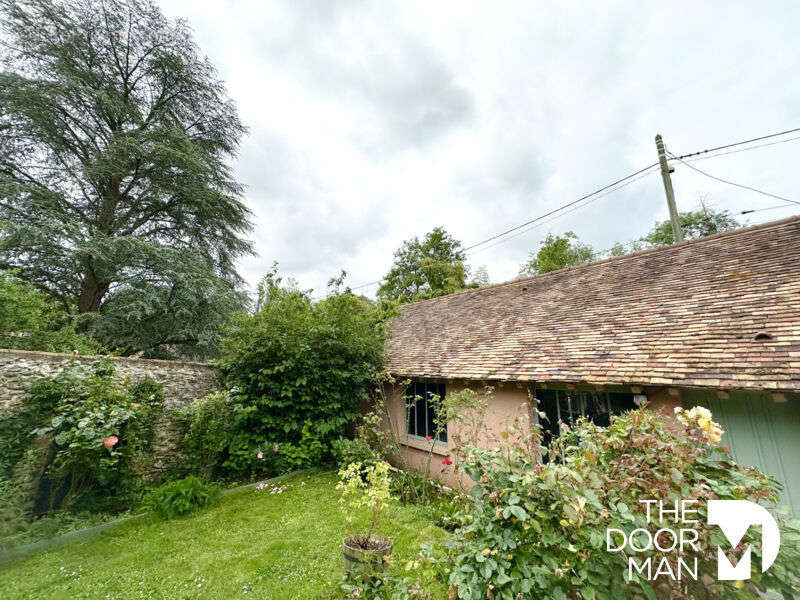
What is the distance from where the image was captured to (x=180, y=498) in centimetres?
589

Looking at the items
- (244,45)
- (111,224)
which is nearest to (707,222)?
(244,45)

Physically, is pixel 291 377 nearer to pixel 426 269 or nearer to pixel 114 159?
pixel 114 159

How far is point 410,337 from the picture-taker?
1124cm

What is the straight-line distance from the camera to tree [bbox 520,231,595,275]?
25859 millimetres

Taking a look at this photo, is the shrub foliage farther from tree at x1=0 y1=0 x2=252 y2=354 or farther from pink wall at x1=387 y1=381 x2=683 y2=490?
pink wall at x1=387 y1=381 x2=683 y2=490

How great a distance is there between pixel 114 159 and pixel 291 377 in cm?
1041

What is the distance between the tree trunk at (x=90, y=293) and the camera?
11.2 meters

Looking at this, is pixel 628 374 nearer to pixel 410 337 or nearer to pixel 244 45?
pixel 410 337

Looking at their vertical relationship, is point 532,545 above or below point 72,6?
below

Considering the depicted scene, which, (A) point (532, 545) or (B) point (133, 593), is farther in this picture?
(B) point (133, 593)

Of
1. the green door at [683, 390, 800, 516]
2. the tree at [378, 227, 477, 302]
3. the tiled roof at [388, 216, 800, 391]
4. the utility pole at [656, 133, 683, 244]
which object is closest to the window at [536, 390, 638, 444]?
the tiled roof at [388, 216, 800, 391]

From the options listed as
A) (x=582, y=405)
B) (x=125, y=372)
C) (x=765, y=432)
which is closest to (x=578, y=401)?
(x=582, y=405)

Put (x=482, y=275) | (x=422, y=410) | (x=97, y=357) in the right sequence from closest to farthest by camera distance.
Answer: (x=97, y=357)
(x=422, y=410)
(x=482, y=275)

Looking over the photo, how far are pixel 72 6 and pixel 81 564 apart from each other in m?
17.0
